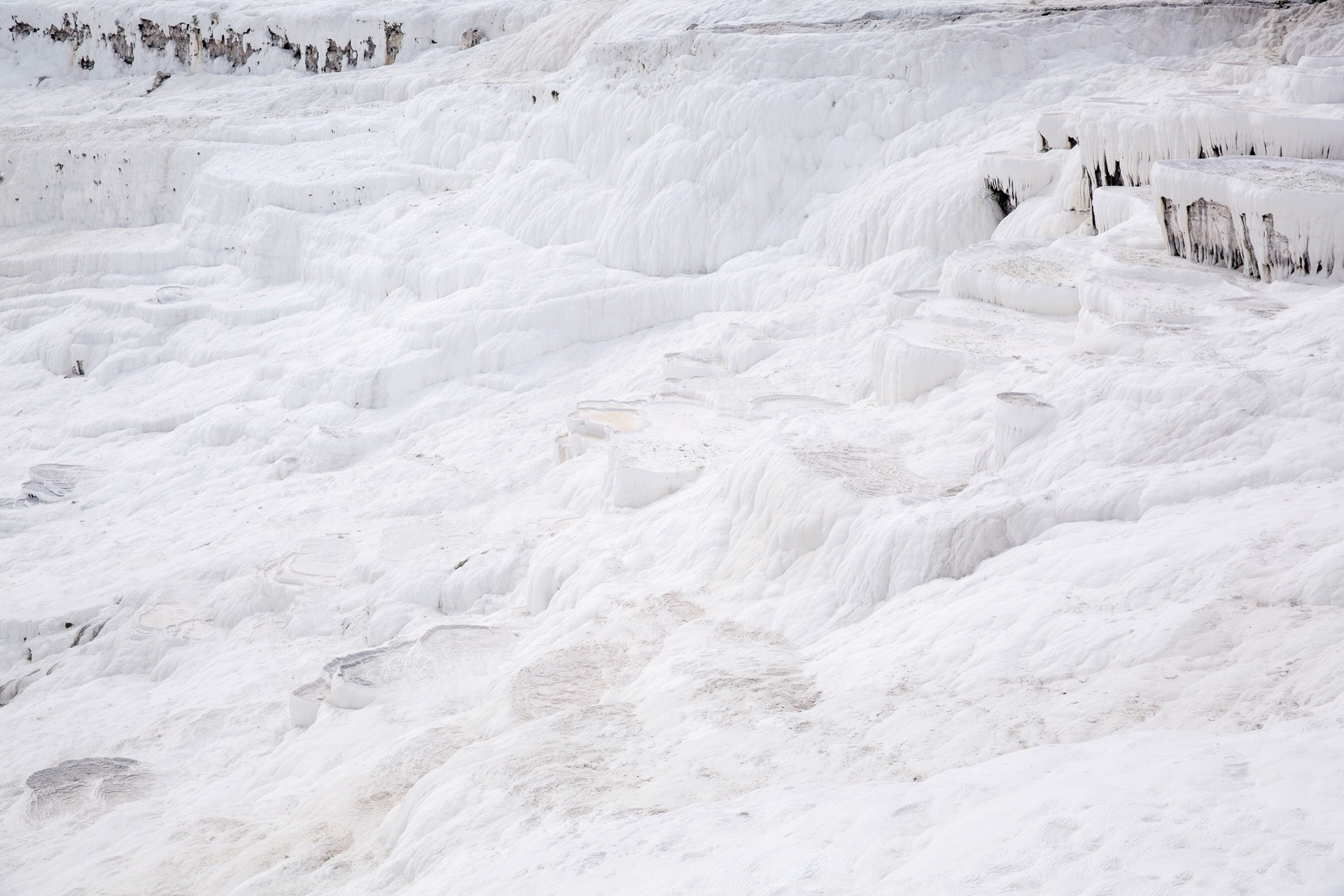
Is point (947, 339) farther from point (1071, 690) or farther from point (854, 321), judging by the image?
point (1071, 690)

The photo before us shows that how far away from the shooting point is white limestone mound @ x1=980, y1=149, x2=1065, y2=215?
14.0 meters

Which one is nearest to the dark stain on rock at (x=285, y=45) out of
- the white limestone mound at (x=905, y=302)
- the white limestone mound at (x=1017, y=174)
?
the white limestone mound at (x=1017, y=174)

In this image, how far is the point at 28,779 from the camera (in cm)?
1011

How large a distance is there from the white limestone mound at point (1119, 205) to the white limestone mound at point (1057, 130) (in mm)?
1999

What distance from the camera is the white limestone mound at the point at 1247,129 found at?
11.0m

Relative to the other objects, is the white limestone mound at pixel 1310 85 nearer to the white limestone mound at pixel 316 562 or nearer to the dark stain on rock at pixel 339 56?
the white limestone mound at pixel 316 562

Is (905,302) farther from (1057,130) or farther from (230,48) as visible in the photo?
(230,48)

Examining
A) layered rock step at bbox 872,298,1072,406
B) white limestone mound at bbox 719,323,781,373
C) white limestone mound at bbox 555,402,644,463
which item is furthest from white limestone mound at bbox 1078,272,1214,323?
white limestone mound at bbox 555,402,644,463

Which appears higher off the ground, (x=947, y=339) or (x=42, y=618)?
(x=947, y=339)

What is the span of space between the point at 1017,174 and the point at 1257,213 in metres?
4.79

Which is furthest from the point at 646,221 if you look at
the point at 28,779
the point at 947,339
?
the point at 28,779

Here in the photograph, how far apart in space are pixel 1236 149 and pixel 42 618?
44.6 feet

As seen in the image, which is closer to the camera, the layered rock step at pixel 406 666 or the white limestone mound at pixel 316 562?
the layered rock step at pixel 406 666

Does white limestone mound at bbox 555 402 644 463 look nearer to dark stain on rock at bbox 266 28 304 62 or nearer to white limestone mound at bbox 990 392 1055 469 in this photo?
white limestone mound at bbox 990 392 1055 469
